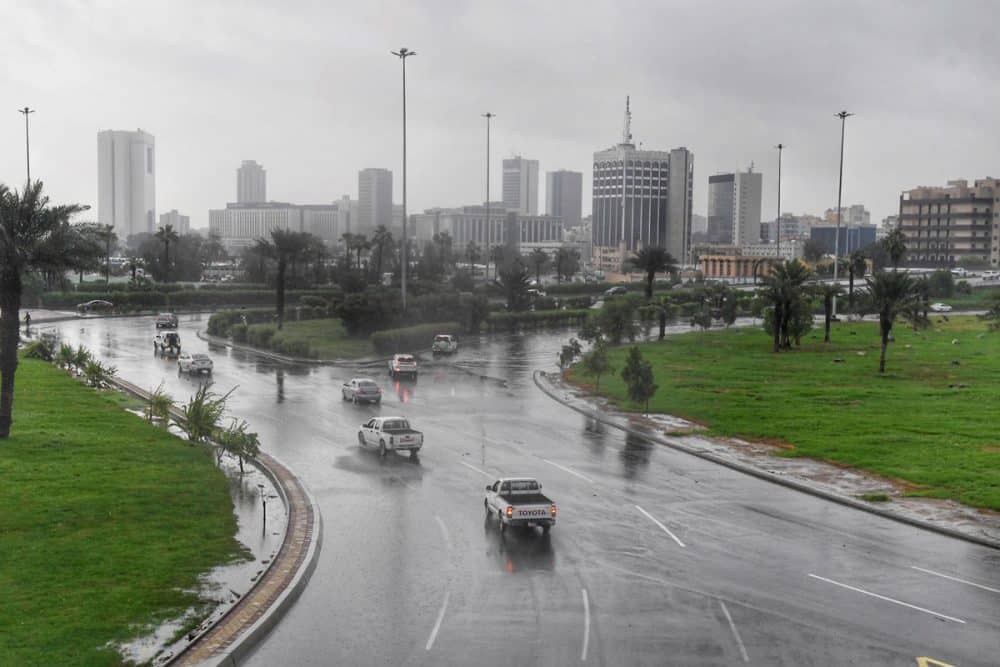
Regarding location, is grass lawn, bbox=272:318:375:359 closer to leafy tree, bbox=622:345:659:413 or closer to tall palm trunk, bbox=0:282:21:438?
leafy tree, bbox=622:345:659:413

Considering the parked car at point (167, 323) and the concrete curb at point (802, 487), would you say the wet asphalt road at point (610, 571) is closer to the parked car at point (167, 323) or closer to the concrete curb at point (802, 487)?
the concrete curb at point (802, 487)

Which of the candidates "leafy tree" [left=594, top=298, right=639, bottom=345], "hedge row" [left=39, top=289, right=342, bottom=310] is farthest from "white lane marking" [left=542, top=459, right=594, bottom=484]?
"hedge row" [left=39, top=289, right=342, bottom=310]

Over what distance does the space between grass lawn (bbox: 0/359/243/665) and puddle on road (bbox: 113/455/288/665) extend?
0.91ft

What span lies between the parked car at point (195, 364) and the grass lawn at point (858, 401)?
72.3ft

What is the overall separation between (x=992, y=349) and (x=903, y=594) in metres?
60.4

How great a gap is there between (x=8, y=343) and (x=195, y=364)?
2246 centimetres

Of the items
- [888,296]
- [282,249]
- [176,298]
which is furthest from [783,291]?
[176,298]

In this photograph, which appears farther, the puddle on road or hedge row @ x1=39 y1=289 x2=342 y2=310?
hedge row @ x1=39 y1=289 x2=342 y2=310

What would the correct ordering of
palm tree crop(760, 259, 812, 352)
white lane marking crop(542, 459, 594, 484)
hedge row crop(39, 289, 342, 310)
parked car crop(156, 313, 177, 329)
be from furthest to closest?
hedge row crop(39, 289, 342, 310) → parked car crop(156, 313, 177, 329) → palm tree crop(760, 259, 812, 352) → white lane marking crop(542, 459, 594, 484)

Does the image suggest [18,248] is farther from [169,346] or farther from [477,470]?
[169,346]

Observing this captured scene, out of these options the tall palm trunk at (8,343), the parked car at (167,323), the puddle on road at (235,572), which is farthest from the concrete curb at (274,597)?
the parked car at (167,323)

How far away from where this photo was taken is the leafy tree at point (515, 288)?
330 ft

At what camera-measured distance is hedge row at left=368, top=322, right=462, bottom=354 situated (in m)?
70.6

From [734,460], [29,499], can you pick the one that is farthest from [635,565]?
[29,499]
